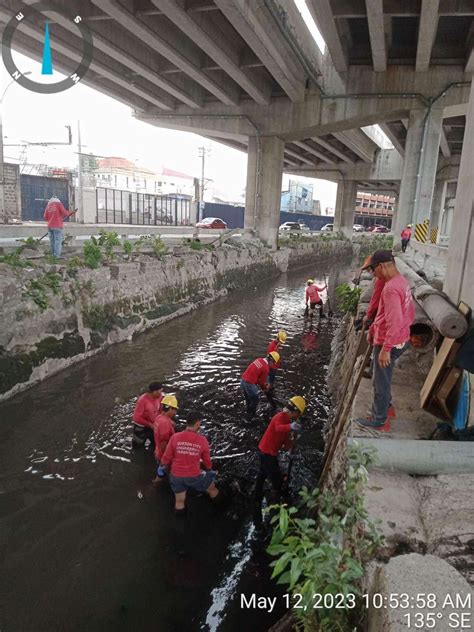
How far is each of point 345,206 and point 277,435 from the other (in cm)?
4778

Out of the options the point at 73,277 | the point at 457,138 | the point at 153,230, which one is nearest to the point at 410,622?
the point at 73,277

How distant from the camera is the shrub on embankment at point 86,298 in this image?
9.25 meters

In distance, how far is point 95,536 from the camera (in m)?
5.45

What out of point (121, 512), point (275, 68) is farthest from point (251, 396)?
point (275, 68)

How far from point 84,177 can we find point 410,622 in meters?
35.2

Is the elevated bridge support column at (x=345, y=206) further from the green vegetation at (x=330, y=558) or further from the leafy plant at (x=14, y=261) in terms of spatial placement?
the green vegetation at (x=330, y=558)

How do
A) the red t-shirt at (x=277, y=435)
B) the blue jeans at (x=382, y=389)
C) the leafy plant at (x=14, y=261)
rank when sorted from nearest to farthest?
the blue jeans at (x=382, y=389)
the red t-shirt at (x=277, y=435)
the leafy plant at (x=14, y=261)

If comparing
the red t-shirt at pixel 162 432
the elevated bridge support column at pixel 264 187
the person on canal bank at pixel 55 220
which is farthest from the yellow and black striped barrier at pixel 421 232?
the red t-shirt at pixel 162 432

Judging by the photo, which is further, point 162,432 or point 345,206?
point 345,206

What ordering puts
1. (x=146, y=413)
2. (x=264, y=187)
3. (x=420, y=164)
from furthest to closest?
1. (x=264, y=187)
2. (x=420, y=164)
3. (x=146, y=413)

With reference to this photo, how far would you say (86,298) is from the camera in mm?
11617

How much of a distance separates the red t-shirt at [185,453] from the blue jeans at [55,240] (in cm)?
784

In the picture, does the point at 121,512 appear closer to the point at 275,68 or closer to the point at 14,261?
the point at 14,261
